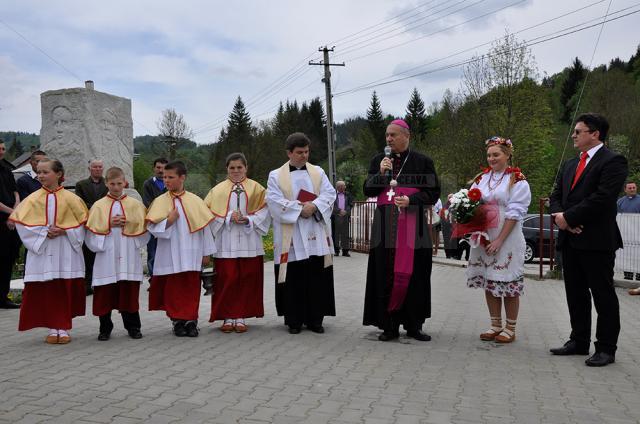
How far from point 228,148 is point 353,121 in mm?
48196

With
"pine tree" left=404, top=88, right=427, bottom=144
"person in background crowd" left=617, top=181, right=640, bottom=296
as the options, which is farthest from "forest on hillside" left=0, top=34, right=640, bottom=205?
"pine tree" left=404, top=88, right=427, bottom=144

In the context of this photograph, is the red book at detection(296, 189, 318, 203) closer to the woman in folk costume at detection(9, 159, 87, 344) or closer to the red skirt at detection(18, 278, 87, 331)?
the woman in folk costume at detection(9, 159, 87, 344)

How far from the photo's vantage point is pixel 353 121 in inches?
4264

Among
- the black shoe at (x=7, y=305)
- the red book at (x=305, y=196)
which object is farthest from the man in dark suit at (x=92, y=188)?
the red book at (x=305, y=196)

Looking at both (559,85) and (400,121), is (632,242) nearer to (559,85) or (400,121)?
(400,121)

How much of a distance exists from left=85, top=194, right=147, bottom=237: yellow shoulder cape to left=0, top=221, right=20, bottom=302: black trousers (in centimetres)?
281

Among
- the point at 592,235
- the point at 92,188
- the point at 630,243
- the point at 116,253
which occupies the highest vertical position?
the point at 92,188

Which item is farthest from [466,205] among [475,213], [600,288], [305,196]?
[305,196]

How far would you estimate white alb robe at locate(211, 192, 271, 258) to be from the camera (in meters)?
6.98

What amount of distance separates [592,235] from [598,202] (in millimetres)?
314

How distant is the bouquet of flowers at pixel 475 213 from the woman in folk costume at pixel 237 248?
83.1 inches

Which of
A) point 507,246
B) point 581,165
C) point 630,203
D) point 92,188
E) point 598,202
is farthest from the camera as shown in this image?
point 630,203

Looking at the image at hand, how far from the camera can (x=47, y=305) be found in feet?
21.1

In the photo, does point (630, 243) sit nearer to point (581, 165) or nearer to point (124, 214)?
point (581, 165)
